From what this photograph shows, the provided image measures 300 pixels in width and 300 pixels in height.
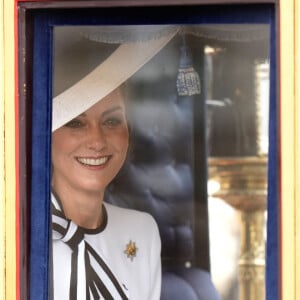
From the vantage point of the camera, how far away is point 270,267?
3.14 m

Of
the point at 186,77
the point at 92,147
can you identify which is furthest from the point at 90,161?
the point at 186,77

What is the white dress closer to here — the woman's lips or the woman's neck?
the woman's neck

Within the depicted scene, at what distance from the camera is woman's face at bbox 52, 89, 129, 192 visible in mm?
3324

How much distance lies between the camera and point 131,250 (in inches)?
134

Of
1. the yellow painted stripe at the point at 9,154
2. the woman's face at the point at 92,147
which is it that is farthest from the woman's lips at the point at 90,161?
the yellow painted stripe at the point at 9,154

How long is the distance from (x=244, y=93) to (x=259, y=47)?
0.96ft

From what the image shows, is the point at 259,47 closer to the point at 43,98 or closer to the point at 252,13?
the point at 252,13

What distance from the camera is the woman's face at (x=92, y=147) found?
131 inches

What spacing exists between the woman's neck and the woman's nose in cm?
15
